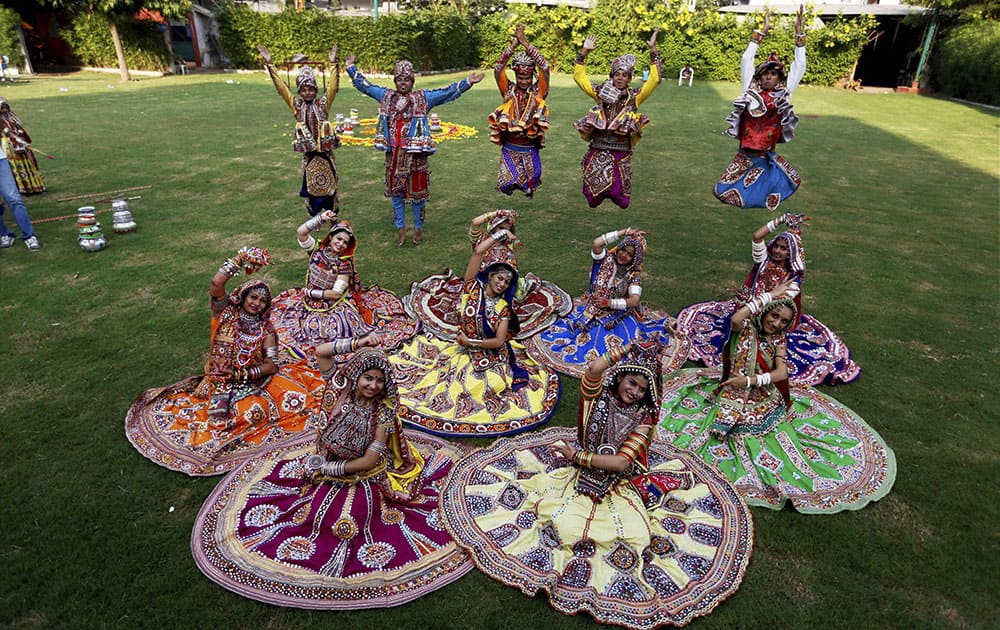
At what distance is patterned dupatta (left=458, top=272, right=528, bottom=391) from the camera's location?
695cm

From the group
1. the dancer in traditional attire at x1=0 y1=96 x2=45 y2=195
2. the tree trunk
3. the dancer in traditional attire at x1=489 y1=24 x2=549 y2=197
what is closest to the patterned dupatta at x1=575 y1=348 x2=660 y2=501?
the dancer in traditional attire at x1=489 y1=24 x2=549 y2=197

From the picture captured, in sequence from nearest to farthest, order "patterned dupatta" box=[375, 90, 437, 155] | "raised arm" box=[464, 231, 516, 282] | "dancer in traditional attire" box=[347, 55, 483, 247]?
"raised arm" box=[464, 231, 516, 282] → "dancer in traditional attire" box=[347, 55, 483, 247] → "patterned dupatta" box=[375, 90, 437, 155]

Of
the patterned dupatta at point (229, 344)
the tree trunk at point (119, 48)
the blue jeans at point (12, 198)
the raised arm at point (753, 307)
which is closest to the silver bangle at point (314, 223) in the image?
the patterned dupatta at point (229, 344)

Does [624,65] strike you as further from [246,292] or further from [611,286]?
[246,292]

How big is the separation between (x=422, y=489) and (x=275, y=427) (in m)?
1.88

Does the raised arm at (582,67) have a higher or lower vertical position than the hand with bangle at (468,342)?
higher

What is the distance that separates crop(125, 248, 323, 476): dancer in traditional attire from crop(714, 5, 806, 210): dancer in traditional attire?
6.08m

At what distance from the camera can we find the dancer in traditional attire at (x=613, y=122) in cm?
830

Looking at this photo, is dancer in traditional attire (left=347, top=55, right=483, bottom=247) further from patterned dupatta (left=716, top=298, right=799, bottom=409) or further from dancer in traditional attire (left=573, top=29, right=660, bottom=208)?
patterned dupatta (left=716, top=298, right=799, bottom=409)

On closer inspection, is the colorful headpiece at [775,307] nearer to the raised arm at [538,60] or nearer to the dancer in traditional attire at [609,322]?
the dancer in traditional attire at [609,322]

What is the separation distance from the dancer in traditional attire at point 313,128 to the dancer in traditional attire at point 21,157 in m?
5.61

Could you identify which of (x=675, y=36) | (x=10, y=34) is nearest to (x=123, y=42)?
(x=10, y=34)

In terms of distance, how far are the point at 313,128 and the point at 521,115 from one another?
3406mm

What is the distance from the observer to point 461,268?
10281 millimetres
